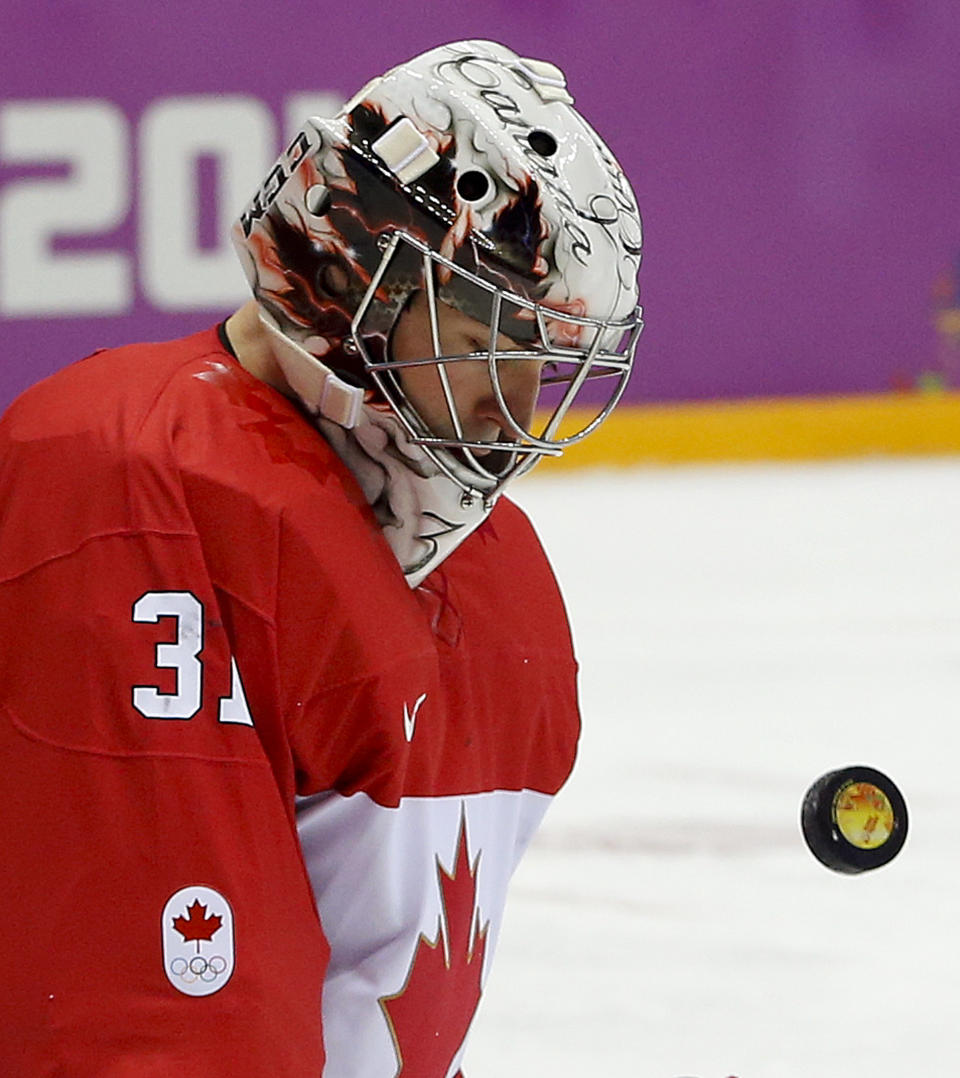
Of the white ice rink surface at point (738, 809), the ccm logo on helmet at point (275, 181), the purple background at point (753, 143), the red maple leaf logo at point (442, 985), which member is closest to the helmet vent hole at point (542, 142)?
the ccm logo on helmet at point (275, 181)

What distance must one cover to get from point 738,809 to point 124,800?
170cm

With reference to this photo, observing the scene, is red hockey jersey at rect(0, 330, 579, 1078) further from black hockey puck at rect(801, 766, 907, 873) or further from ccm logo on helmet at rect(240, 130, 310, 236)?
black hockey puck at rect(801, 766, 907, 873)

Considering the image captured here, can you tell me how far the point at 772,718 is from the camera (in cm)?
306

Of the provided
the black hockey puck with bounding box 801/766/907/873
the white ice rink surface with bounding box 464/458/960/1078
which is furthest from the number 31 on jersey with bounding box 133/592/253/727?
the white ice rink surface with bounding box 464/458/960/1078

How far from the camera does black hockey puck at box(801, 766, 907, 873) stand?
4.29 feet

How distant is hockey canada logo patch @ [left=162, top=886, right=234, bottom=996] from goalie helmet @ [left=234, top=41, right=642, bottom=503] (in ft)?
0.88

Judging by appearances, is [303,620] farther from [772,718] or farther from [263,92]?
[263,92]

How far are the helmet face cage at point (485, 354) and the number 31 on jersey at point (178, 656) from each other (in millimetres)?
176

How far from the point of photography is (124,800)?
0.99m

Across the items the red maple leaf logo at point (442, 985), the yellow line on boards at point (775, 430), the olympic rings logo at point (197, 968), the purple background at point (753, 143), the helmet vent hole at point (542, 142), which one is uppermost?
the helmet vent hole at point (542, 142)

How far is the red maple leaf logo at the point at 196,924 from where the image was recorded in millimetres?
994

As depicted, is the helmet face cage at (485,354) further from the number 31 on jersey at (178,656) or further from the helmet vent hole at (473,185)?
the number 31 on jersey at (178,656)

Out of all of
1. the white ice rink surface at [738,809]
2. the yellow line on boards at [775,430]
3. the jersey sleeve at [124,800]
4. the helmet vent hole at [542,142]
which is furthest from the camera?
the yellow line on boards at [775,430]

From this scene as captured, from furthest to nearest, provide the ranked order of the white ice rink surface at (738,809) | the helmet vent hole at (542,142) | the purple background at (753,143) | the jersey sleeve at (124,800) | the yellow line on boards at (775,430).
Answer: the yellow line on boards at (775,430) → the purple background at (753,143) → the white ice rink surface at (738,809) → the helmet vent hole at (542,142) → the jersey sleeve at (124,800)
